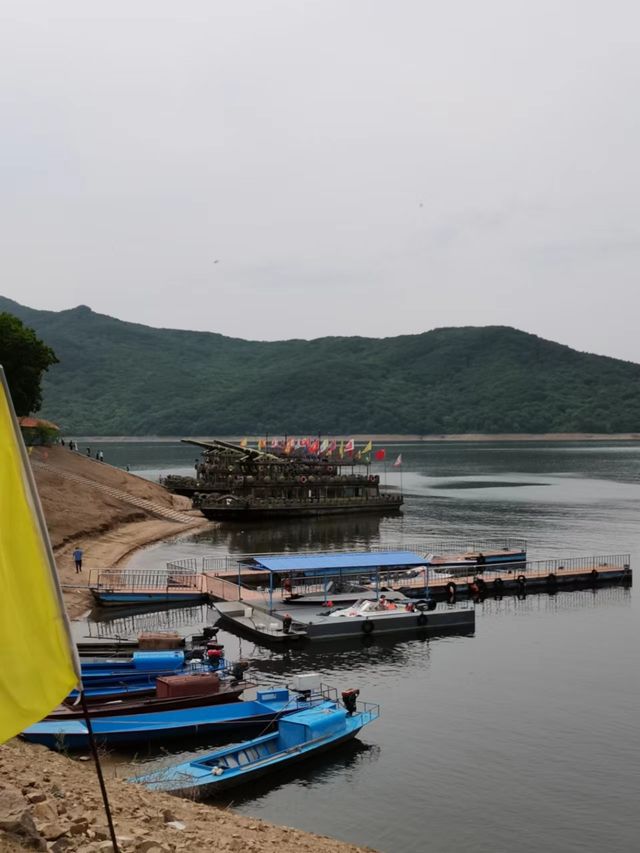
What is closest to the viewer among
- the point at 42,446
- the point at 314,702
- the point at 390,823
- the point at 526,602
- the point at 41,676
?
the point at 41,676

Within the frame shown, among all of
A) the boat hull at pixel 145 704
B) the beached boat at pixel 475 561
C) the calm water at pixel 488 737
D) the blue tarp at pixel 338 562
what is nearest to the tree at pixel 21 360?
the beached boat at pixel 475 561

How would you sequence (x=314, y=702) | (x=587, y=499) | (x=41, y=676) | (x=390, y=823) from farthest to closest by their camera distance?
(x=587, y=499)
(x=314, y=702)
(x=390, y=823)
(x=41, y=676)

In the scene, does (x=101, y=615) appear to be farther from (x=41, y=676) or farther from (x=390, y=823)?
(x=41, y=676)

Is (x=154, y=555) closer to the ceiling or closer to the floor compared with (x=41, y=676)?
closer to the floor

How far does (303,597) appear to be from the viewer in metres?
52.0

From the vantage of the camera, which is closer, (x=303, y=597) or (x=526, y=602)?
(x=303, y=597)

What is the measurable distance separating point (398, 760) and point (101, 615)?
2620cm

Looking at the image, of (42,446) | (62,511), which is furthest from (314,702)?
(42,446)

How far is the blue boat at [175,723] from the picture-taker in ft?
90.6

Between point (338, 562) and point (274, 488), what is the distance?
6076 centimetres

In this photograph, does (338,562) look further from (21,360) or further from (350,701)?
(21,360)

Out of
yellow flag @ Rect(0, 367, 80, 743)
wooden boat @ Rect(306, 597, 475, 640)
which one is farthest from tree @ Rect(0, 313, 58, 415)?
yellow flag @ Rect(0, 367, 80, 743)

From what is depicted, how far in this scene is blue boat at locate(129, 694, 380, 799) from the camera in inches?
975

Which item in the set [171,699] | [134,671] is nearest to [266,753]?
[171,699]
